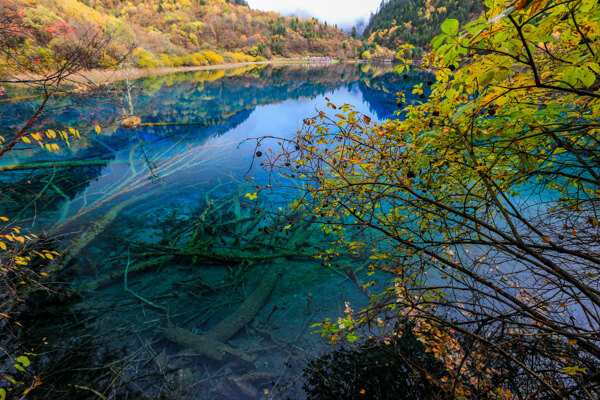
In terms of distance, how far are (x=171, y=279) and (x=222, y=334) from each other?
2225mm

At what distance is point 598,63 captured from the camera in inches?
55.4

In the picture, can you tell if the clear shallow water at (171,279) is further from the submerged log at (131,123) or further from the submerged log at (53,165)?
the submerged log at (131,123)

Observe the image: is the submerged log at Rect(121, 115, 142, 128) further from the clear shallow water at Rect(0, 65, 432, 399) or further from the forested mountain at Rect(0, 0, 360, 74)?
the forested mountain at Rect(0, 0, 360, 74)

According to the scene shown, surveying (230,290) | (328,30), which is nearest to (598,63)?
(230,290)

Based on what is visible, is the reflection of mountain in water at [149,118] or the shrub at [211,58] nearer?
the reflection of mountain in water at [149,118]

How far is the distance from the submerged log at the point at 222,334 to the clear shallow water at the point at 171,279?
2 cm

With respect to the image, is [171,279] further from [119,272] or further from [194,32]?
[194,32]

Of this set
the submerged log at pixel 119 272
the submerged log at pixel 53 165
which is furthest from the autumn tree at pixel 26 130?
the submerged log at pixel 53 165

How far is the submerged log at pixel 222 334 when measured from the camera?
4492 mm

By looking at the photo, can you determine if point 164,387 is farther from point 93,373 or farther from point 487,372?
point 487,372

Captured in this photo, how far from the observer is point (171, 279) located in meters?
6.01

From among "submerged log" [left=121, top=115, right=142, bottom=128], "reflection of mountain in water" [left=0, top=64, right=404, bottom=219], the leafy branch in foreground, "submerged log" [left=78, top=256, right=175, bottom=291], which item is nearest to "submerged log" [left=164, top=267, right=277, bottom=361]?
"submerged log" [left=78, top=256, right=175, bottom=291]

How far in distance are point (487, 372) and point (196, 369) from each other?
4949mm

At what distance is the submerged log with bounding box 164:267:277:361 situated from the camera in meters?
4.49
